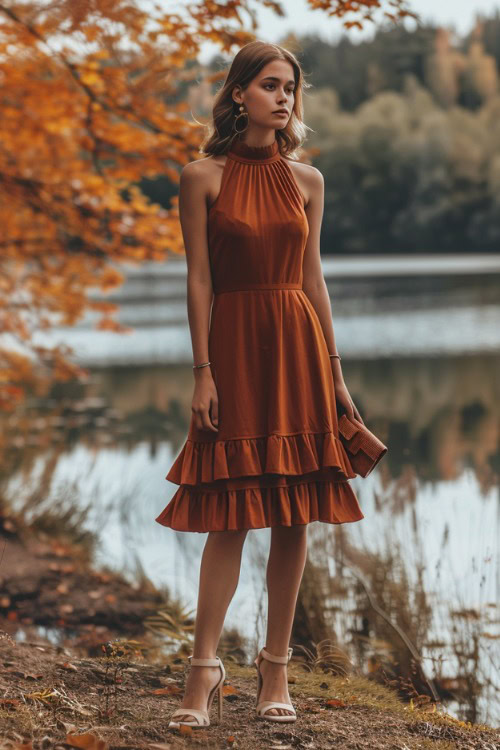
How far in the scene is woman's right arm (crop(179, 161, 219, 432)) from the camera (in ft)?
7.66

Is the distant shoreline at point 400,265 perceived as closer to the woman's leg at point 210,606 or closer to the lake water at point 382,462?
the lake water at point 382,462

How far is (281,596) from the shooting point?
2.46 m

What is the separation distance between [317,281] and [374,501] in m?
1.54

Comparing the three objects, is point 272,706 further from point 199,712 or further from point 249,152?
point 249,152

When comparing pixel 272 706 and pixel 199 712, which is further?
pixel 272 706

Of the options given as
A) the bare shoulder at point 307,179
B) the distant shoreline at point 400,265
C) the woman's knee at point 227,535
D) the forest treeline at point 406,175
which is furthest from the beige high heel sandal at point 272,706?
the forest treeline at point 406,175

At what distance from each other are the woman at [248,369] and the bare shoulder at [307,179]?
0.04 metres

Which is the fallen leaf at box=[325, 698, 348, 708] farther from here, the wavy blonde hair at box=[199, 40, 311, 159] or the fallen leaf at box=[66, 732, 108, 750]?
the wavy blonde hair at box=[199, 40, 311, 159]

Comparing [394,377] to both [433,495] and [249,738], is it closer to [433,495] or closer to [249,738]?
[433,495]

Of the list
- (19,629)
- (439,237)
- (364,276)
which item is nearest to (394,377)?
(19,629)

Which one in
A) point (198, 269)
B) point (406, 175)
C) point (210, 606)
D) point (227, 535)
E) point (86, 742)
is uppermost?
point (406, 175)

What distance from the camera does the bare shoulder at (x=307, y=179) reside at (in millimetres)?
2480

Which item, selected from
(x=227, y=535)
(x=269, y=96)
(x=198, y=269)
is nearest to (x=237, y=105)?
(x=269, y=96)

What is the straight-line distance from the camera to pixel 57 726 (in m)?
2.27
